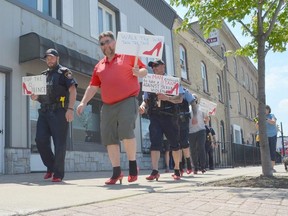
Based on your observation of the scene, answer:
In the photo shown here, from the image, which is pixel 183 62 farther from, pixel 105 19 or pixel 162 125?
pixel 162 125

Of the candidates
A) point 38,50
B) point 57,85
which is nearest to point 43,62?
point 38,50

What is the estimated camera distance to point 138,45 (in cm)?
502

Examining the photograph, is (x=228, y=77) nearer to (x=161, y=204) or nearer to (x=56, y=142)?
(x=56, y=142)

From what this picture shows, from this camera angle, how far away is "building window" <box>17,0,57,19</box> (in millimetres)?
9635

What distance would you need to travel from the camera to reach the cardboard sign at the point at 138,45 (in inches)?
194

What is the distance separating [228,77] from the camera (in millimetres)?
27594

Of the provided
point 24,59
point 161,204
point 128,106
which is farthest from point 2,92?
point 161,204

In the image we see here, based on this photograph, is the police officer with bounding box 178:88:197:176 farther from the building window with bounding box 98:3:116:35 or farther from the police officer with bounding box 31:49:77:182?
the building window with bounding box 98:3:116:35

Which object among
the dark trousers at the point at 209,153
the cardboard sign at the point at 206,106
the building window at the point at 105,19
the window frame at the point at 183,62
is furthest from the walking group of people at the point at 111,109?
the window frame at the point at 183,62

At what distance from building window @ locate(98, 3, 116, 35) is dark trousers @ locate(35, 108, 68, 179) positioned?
7.37 m

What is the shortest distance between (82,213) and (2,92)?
20.6 ft

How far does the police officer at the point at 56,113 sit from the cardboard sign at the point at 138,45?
1.14 metres

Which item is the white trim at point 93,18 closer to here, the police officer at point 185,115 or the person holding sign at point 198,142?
the person holding sign at point 198,142

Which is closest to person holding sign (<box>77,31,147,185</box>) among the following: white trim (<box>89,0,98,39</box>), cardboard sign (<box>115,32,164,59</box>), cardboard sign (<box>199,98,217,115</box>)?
cardboard sign (<box>115,32,164,59</box>)
